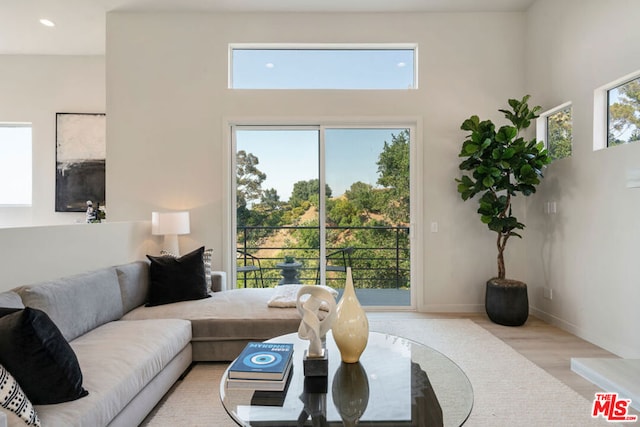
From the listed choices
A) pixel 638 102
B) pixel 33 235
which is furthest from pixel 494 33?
pixel 33 235

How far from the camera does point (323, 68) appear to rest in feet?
12.9

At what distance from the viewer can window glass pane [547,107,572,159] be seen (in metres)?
3.30

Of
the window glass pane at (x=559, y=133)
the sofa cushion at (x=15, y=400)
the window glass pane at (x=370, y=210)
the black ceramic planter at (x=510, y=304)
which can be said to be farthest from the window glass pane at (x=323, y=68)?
the sofa cushion at (x=15, y=400)

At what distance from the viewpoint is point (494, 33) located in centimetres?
387

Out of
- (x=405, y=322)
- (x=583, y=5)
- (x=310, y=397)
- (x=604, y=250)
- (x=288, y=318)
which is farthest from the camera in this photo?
(x=405, y=322)

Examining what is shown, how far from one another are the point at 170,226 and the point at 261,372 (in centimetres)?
254

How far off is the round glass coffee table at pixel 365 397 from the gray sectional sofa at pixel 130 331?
22.1 inches

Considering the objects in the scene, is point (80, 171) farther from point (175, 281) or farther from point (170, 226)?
point (175, 281)

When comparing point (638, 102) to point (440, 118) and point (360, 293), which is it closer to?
point (440, 118)

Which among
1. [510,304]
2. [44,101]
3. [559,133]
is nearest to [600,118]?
[559,133]

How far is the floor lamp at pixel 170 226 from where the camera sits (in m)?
3.48

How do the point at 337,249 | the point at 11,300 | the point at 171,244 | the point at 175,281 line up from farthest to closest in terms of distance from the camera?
the point at 337,249
the point at 171,244
the point at 175,281
the point at 11,300

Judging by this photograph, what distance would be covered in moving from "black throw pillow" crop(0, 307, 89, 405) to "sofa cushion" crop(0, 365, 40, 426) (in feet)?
0.20

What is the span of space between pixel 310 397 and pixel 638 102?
10.9 feet
